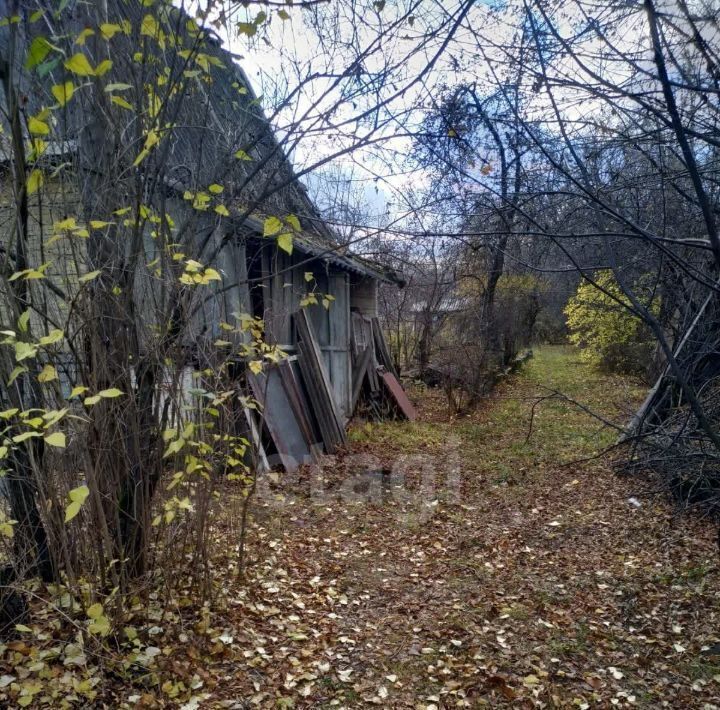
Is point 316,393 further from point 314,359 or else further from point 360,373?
point 360,373

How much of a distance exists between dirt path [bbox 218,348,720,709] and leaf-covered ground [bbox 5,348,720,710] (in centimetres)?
1

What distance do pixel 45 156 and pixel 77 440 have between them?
142cm

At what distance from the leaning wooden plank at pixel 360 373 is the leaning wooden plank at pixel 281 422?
2.61 meters

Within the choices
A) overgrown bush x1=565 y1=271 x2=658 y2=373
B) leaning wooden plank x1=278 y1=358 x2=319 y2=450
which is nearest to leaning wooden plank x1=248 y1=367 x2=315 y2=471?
leaning wooden plank x1=278 y1=358 x2=319 y2=450

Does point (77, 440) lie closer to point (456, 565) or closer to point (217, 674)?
point (217, 674)

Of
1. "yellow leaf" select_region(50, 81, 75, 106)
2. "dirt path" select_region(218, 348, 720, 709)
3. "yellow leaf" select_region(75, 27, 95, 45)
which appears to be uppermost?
"yellow leaf" select_region(75, 27, 95, 45)

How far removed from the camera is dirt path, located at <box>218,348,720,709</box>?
8.51 ft

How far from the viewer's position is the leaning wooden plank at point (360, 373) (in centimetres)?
873

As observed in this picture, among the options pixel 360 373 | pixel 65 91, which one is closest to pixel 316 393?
pixel 360 373

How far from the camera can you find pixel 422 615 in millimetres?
3244

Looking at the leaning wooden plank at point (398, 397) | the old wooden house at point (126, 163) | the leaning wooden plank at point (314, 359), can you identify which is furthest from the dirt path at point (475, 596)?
the leaning wooden plank at point (398, 397)

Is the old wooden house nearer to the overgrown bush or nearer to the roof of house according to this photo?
the roof of house

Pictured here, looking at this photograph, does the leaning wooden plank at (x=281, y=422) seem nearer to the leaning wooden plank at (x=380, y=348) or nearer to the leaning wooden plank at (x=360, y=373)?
the leaning wooden plank at (x=360, y=373)

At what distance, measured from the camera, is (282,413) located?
19.6 ft
